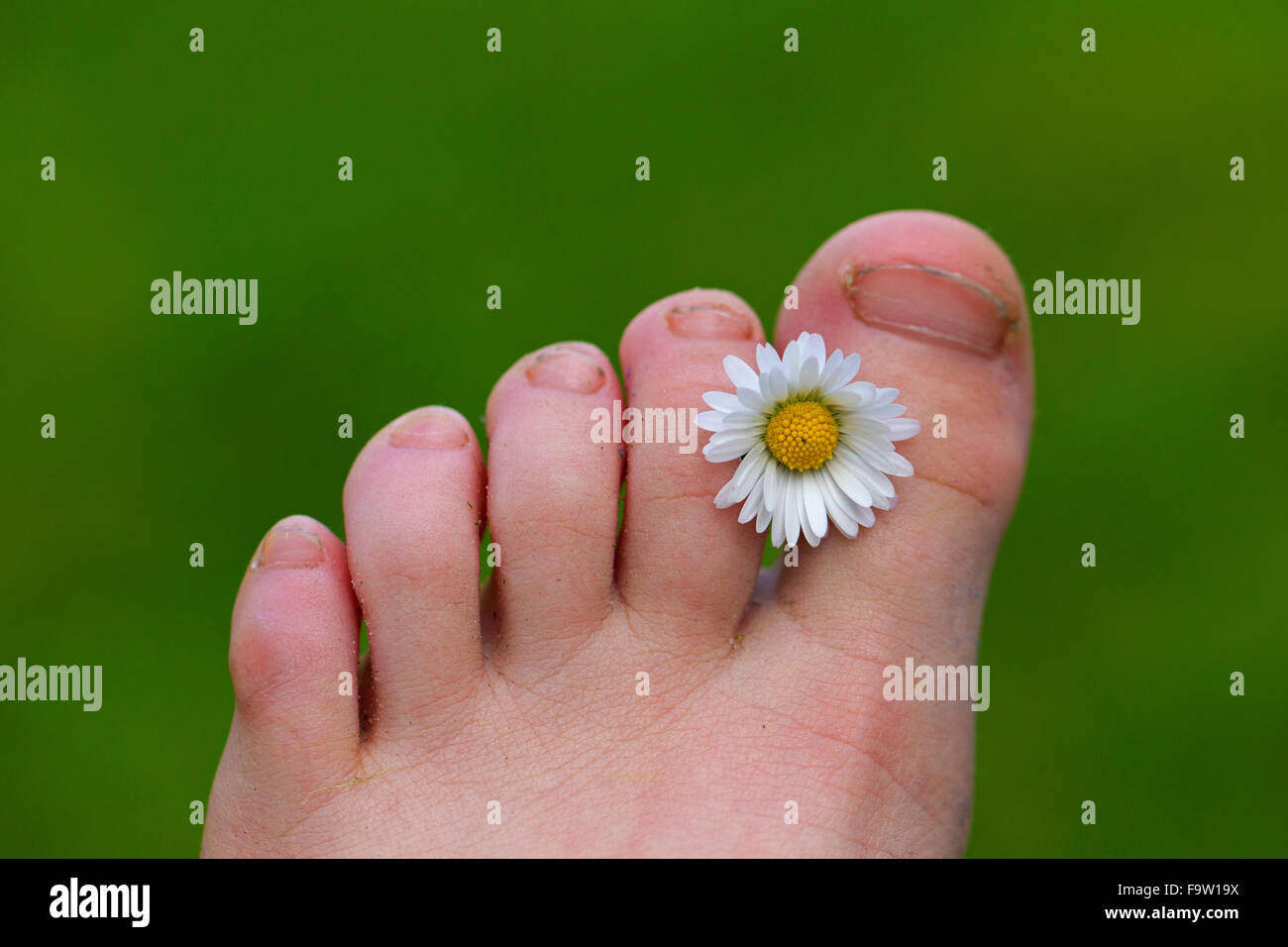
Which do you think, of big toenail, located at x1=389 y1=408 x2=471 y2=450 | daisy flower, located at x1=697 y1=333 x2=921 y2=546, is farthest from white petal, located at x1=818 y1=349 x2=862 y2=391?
big toenail, located at x1=389 y1=408 x2=471 y2=450

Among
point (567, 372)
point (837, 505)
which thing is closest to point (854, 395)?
point (837, 505)

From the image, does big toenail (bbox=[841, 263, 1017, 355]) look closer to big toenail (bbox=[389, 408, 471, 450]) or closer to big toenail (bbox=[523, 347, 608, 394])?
big toenail (bbox=[523, 347, 608, 394])

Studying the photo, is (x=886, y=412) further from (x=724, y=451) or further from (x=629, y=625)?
(x=629, y=625)

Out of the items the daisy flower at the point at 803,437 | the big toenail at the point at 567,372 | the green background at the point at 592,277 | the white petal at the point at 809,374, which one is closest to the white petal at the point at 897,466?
the daisy flower at the point at 803,437

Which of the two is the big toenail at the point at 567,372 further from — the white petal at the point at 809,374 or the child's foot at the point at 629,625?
the white petal at the point at 809,374
